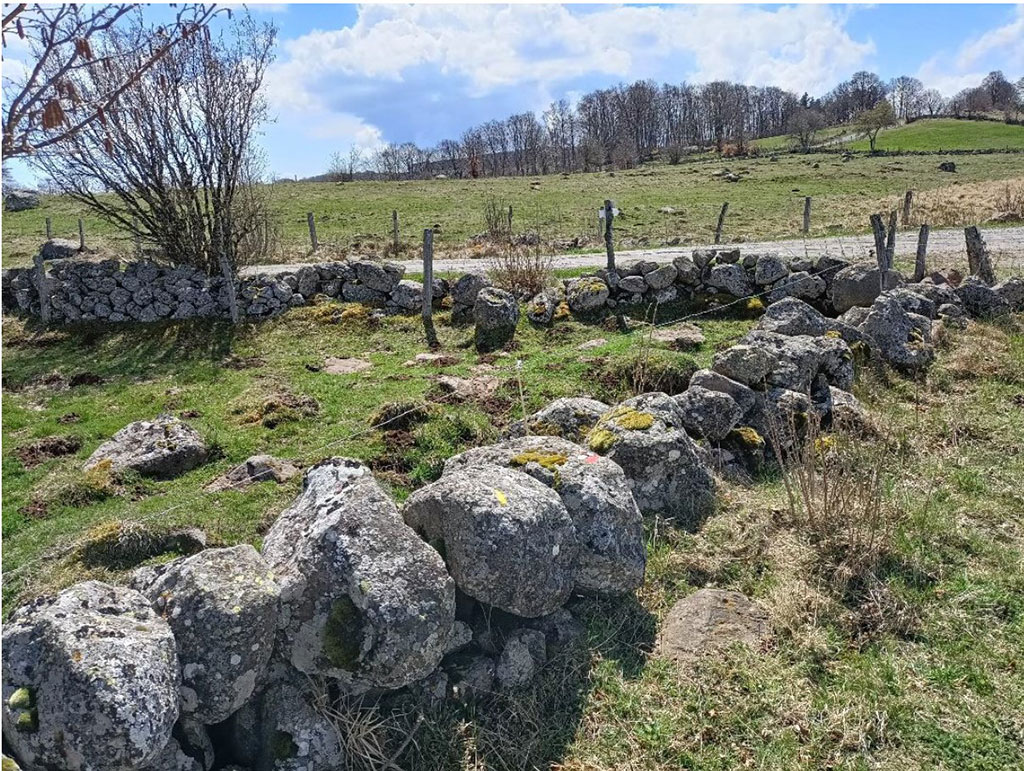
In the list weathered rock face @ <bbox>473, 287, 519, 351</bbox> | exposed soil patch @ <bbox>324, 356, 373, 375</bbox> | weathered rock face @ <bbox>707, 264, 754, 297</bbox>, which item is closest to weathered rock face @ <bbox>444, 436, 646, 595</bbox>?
exposed soil patch @ <bbox>324, 356, 373, 375</bbox>

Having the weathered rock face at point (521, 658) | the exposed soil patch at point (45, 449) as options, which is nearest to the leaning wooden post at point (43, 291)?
the exposed soil patch at point (45, 449)

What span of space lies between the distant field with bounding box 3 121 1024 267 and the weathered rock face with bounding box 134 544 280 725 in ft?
74.5

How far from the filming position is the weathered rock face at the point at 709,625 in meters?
5.13

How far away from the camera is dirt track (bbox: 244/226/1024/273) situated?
64.6 feet

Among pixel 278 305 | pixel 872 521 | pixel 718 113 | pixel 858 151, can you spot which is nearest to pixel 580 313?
pixel 278 305

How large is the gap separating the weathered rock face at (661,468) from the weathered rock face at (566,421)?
687 mm

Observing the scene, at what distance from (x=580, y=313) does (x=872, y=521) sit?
423 inches

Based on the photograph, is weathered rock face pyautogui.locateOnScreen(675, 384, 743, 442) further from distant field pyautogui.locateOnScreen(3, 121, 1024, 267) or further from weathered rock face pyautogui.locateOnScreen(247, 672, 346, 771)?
distant field pyautogui.locateOnScreen(3, 121, 1024, 267)

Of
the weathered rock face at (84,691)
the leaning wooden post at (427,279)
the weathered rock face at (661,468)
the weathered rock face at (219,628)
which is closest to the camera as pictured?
the weathered rock face at (84,691)

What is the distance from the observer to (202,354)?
1512 cm

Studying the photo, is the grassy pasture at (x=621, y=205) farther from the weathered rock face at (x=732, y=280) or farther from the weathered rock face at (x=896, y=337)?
the weathered rock face at (x=896, y=337)

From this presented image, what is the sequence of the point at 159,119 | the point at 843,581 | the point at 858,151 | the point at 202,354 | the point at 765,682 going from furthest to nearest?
1. the point at 858,151
2. the point at 159,119
3. the point at 202,354
4. the point at 843,581
5. the point at 765,682

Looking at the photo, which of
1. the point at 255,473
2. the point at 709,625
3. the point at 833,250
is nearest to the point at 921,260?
the point at 833,250

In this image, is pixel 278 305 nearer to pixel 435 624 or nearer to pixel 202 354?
pixel 202 354
